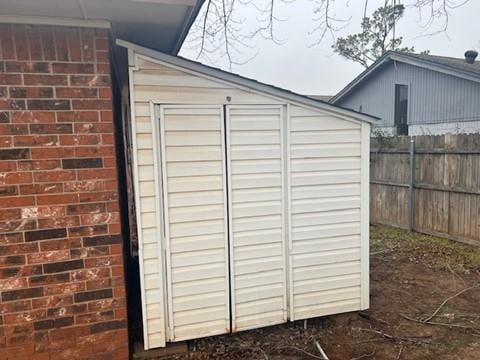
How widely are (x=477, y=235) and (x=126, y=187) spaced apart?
17.9ft

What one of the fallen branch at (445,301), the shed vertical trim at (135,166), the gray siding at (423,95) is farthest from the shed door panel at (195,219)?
the gray siding at (423,95)

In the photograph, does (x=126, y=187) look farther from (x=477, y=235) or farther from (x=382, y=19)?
(x=477, y=235)

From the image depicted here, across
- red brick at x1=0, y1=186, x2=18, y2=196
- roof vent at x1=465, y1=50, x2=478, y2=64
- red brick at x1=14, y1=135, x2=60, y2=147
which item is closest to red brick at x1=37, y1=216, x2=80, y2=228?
red brick at x1=0, y1=186, x2=18, y2=196

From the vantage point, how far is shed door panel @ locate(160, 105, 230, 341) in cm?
300

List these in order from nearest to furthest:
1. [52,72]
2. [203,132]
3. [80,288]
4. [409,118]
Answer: [52,72] → [80,288] → [203,132] → [409,118]

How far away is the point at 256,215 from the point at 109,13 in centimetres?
191

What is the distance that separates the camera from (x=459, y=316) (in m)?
3.79

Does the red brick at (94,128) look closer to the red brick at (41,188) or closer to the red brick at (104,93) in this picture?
the red brick at (104,93)

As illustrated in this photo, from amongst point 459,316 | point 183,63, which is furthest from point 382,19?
point 459,316

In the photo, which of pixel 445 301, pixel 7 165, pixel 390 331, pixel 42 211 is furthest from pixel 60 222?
pixel 445 301

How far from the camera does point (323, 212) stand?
3.44 m

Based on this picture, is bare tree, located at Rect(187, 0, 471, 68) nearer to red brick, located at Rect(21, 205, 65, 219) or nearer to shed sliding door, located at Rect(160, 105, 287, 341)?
shed sliding door, located at Rect(160, 105, 287, 341)

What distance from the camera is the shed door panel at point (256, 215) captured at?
3.18 m

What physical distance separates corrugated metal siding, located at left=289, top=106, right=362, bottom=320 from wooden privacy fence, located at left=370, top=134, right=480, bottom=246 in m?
3.56
